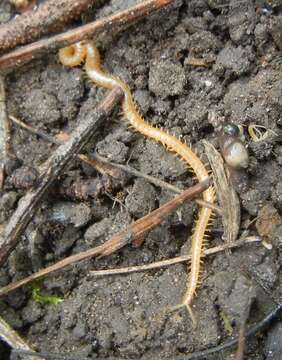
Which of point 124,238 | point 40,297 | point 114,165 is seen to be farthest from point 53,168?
point 40,297

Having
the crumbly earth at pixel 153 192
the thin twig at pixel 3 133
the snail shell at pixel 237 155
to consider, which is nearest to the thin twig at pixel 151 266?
the crumbly earth at pixel 153 192

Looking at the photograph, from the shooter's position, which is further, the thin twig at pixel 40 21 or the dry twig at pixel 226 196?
the thin twig at pixel 40 21

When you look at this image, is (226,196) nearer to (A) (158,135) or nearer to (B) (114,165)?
(A) (158,135)

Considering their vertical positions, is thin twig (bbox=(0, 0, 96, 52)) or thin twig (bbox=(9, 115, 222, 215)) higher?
thin twig (bbox=(0, 0, 96, 52))

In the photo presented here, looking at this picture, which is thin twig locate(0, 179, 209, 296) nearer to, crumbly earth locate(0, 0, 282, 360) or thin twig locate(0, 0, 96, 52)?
crumbly earth locate(0, 0, 282, 360)

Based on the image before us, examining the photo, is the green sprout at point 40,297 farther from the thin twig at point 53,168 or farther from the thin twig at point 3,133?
the thin twig at point 3,133

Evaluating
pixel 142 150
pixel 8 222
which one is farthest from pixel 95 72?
pixel 8 222

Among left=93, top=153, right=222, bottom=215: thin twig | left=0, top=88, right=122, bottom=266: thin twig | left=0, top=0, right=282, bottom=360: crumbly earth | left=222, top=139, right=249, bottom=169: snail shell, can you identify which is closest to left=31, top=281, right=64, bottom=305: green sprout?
left=0, top=0, right=282, bottom=360: crumbly earth
